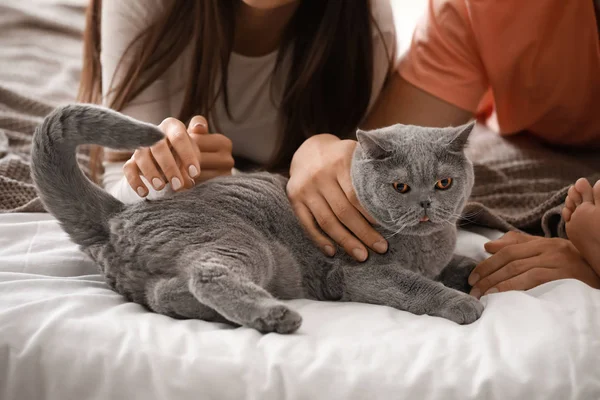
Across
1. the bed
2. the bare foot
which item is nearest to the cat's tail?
the bed

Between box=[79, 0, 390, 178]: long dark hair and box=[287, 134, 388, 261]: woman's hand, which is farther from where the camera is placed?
box=[79, 0, 390, 178]: long dark hair

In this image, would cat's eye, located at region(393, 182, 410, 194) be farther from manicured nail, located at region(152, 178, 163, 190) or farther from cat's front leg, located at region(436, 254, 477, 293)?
manicured nail, located at region(152, 178, 163, 190)

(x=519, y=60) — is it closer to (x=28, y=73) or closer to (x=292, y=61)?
(x=292, y=61)

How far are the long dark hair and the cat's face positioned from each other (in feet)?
1.62

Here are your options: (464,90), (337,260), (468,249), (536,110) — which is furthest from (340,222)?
(536,110)

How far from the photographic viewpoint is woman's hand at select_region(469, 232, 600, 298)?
105 cm

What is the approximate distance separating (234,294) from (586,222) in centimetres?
64

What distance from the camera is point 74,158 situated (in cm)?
96

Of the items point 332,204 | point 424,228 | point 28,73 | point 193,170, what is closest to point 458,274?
point 424,228

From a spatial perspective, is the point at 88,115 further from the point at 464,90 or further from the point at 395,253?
the point at 464,90

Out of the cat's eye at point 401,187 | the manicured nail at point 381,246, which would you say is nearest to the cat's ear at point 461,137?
the cat's eye at point 401,187

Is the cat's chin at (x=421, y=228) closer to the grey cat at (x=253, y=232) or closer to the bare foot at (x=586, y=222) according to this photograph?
the grey cat at (x=253, y=232)

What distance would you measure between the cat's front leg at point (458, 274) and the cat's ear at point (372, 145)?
11.7 inches

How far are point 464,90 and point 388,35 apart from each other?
0.82 ft
